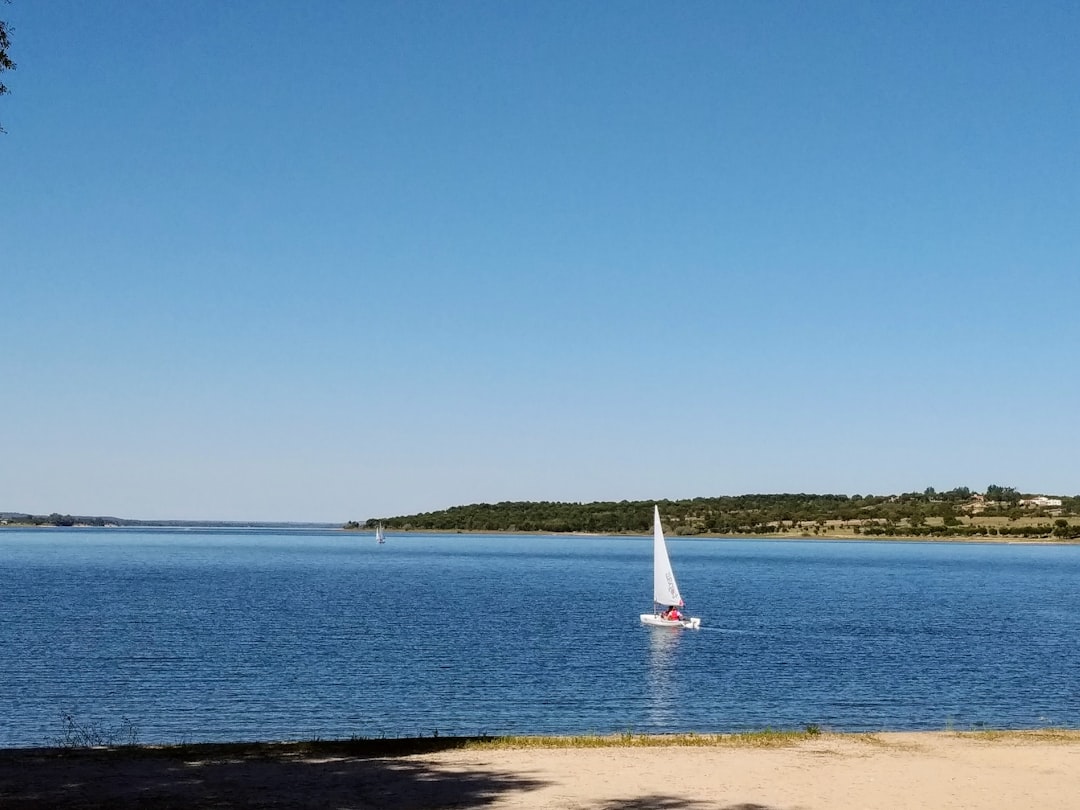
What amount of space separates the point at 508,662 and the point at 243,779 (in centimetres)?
3932

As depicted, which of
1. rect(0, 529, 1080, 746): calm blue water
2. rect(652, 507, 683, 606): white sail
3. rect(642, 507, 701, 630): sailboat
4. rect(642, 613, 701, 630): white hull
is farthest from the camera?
rect(652, 507, 683, 606): white sail

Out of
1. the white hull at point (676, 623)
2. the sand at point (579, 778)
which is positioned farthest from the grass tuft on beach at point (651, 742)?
the white hull at point (676, 623)

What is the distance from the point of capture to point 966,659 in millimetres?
64875

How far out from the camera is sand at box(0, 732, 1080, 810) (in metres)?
19.8

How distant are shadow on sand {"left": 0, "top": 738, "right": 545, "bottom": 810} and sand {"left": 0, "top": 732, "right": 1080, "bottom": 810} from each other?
0.04 metres

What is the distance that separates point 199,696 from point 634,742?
26.8 meters

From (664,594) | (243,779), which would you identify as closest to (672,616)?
(664,594)

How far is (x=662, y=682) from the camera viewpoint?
5434 centimetres

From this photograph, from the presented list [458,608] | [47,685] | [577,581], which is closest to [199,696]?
[47,685]

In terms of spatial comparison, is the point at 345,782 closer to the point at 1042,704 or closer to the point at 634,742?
the point at 634,742

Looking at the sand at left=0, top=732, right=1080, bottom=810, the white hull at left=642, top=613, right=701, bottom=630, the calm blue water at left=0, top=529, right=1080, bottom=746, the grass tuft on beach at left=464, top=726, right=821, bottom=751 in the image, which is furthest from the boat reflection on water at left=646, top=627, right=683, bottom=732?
the sand at left=0, top=732, right=1080, bottom=810

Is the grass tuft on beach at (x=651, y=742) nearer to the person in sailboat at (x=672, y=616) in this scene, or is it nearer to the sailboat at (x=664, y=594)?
the sailboat at (x=664, y=594)

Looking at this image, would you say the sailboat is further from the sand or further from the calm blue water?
the sand

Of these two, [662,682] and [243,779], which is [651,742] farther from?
[662,682]
